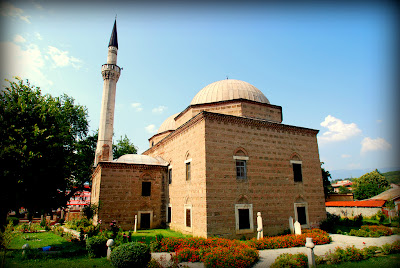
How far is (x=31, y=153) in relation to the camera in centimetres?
1021

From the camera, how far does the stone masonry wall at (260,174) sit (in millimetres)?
12062

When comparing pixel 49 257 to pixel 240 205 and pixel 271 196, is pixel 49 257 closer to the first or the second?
→ pixel 240 205

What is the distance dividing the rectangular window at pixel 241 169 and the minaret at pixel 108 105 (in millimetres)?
13628

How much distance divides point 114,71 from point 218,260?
20774 mm

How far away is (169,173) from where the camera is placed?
17.1 meters

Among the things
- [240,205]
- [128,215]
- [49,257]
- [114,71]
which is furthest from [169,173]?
[114,71]

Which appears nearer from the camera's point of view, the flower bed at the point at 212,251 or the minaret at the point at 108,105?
the flower bed at the point at 212,251

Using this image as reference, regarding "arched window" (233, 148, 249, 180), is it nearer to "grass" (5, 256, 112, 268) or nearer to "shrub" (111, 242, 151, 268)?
"shrub" (111, 242, 151, 268)

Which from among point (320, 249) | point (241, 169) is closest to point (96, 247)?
point (241, 169)

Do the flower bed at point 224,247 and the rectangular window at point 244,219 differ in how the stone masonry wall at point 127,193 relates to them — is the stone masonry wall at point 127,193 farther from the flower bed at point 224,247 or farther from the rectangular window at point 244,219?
the rectangular window at point 244,219

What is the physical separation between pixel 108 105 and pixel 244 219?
661 inches

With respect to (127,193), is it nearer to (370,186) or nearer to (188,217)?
(188,217)

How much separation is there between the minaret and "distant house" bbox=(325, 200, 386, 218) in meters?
26.9

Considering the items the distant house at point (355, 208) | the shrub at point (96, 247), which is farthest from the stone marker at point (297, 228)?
the distant house at point (355, 208)
